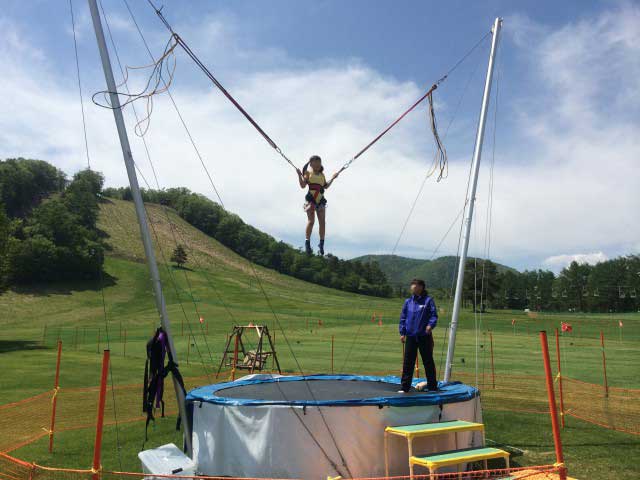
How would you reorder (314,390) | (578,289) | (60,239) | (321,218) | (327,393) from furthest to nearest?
(578,289), (60,239), (314,390), (327,393), (321,218)

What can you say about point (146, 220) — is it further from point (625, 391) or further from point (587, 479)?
point (625, 391)

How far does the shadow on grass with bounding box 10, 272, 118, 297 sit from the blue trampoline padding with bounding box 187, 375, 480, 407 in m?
62.3

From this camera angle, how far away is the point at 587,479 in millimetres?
6859

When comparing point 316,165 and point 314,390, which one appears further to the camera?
point 314,390

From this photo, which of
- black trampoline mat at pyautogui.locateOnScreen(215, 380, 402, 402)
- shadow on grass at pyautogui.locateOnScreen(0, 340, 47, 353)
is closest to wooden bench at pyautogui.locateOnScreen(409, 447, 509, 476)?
black trampoline mat at pyautogui.locateOnScreen(215, 380, 402, 402)

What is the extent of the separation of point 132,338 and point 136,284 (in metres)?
42.9

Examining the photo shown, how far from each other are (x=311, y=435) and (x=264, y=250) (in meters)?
14.8

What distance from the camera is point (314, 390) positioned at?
8742mm

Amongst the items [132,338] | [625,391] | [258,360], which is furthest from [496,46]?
[132,338]

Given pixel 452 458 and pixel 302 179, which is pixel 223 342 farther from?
pixel 452 458

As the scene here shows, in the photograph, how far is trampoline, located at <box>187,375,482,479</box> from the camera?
6.32 m

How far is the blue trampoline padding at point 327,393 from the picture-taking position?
257 inches

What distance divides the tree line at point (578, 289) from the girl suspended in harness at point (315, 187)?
93512 mm

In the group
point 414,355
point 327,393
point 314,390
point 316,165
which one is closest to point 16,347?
point 314,390
